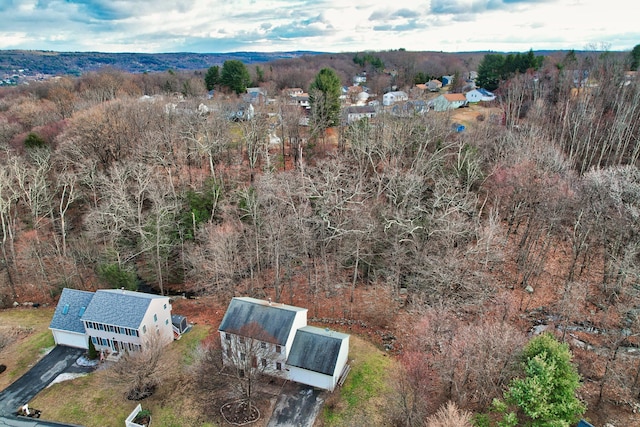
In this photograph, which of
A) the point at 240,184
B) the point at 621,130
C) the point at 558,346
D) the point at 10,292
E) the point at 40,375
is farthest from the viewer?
the point at 240,184

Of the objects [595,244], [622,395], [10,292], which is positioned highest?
[595,244]

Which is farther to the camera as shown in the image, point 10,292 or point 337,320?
point 10,292

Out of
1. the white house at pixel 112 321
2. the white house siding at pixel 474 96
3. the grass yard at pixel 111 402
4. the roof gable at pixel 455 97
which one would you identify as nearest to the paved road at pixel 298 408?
the grass yard at pixel 111 402

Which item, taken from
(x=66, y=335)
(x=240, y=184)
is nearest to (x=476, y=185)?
(x=240, y=184)

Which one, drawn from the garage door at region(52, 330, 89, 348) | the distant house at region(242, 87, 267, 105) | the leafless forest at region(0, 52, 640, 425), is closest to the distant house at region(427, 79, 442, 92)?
the distant house at region(242, 87, 267, 105)

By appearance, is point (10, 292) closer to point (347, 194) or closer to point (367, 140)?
point (347, 194)
